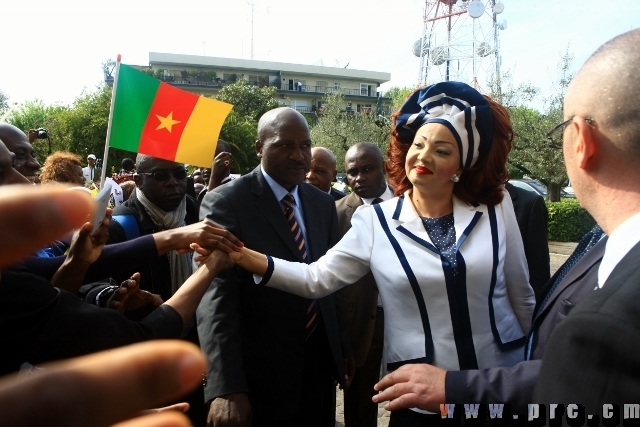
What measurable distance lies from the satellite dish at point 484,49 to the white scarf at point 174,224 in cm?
3655

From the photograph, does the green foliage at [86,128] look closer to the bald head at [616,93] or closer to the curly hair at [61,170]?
the curly hair at [61,170]

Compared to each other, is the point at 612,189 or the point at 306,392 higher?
the point at 612,189

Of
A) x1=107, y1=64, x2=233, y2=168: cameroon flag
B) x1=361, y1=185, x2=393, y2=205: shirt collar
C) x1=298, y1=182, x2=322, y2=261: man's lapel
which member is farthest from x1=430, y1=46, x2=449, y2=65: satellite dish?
x1=298, y1=182, x2=322, y2=261: man's lapel

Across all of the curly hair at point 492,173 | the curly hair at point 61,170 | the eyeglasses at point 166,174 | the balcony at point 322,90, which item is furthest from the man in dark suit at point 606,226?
the balcony at point 322,90

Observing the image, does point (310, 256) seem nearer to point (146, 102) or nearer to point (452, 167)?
point (452, 167)

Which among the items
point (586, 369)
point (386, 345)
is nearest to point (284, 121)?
point (386, 345)

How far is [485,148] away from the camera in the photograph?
7.95 ft

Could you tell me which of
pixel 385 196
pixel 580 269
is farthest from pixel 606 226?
pixel 385 196

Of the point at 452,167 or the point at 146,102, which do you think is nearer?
the point at 452,167

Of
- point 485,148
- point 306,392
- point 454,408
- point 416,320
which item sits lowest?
point 306,392

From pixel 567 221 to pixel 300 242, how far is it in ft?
44.3

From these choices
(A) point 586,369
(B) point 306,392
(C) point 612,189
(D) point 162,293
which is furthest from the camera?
(D) point 162,293

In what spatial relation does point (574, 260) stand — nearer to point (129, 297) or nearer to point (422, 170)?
point (422, 170)

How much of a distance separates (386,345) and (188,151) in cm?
213
